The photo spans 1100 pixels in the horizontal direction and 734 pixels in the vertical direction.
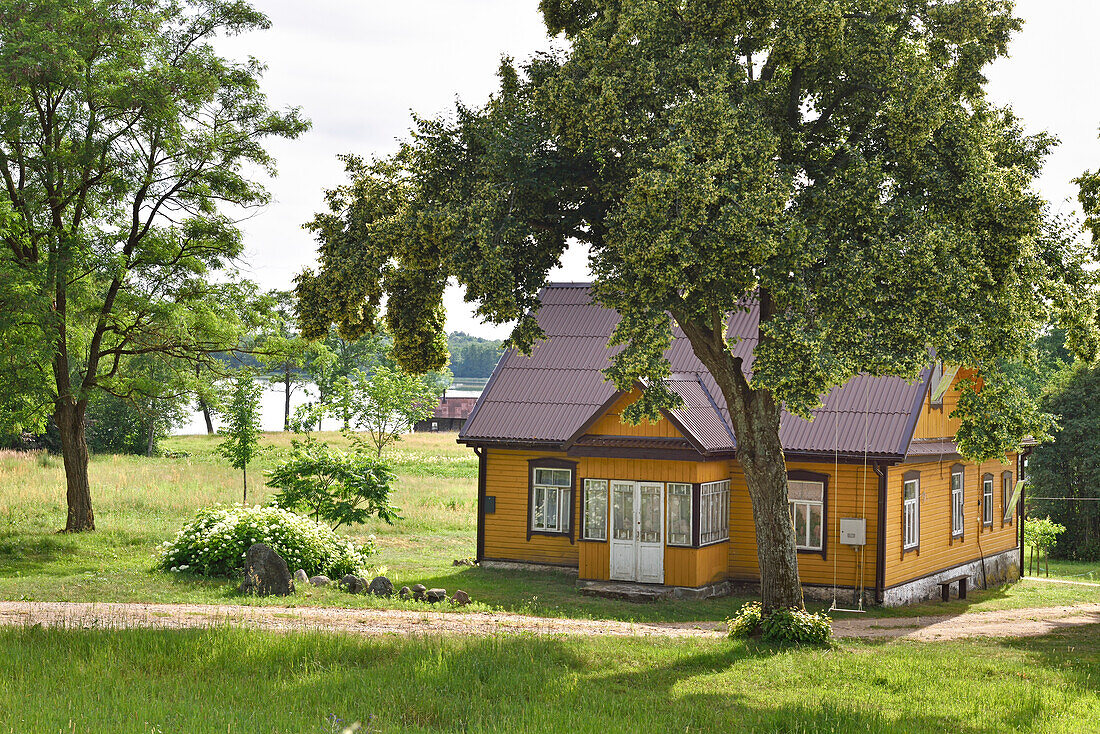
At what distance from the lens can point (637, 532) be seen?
2162cm

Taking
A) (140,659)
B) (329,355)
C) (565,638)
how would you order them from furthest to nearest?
(329,355)
(565,638)
(140,659)

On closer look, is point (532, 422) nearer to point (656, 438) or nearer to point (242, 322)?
point (656, 438)

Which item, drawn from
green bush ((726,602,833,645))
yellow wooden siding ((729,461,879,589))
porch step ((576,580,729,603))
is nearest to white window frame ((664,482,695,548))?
A: porch step ((576,580,729,603))

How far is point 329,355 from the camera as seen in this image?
95.7ft

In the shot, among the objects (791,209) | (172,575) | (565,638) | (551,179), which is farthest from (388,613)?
(791,209)

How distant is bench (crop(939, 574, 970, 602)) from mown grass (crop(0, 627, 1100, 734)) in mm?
10449

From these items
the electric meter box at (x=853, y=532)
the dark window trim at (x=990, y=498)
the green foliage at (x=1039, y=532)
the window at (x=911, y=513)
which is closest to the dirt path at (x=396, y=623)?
the electric meter box at (x=853, y=532)

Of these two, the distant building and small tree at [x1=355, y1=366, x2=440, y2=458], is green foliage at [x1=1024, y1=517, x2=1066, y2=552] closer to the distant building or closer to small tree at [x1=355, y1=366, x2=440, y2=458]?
small tree at [x1=355, y1=366, x2=440, y2=458]

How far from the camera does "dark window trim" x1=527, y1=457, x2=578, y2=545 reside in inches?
935

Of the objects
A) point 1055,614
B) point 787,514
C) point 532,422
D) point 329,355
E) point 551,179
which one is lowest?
point 1055,614

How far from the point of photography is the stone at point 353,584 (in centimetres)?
1861

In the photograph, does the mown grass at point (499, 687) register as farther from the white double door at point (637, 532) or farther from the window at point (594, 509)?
the window at point (594, 509)

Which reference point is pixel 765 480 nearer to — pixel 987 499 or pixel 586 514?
pixel 586 514

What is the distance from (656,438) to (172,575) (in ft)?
33.3
